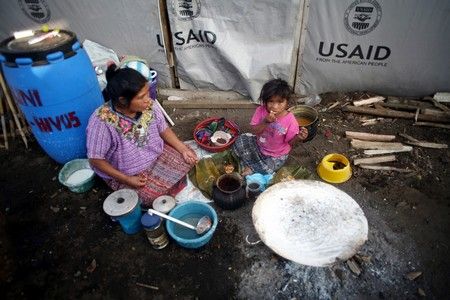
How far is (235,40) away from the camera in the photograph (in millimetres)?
4754

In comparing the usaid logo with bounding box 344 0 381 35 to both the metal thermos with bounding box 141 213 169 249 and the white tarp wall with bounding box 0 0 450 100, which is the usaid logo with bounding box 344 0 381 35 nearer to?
the white tarp wall with bounding box 0 0 450 100

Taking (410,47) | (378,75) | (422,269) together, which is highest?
(410,47)

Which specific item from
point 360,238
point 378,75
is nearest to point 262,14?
point 378,75

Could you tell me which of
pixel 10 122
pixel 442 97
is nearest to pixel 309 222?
pixel 442 97

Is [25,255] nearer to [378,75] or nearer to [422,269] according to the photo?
[422,269]

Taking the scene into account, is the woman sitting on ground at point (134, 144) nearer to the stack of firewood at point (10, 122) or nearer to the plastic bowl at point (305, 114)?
the plastic bowl at point (305, 114)

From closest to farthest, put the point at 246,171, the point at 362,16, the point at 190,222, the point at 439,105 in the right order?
1. the point at 190,222
2. the point at 246,171
3. the point at 362,16
4. the point at 439,105

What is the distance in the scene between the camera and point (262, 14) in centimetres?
443

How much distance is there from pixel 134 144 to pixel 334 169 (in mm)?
2527

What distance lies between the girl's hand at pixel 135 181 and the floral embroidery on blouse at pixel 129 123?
1.25 feet

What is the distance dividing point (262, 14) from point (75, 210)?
3.77 meters

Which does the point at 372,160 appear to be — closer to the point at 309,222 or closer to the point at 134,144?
the point at 309,222

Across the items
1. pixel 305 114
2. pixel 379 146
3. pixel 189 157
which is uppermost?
pixel 189 157

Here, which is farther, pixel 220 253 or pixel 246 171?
pixel 246 171
